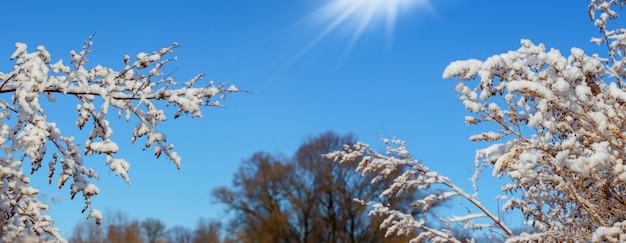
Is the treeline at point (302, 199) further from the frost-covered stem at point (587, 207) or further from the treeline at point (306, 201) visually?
the frost-covered stem at point (587, 207)

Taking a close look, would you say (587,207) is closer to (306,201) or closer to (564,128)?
(564,128)

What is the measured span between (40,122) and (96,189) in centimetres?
58

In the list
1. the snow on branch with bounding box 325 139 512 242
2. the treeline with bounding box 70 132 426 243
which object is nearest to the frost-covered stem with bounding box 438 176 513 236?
the snow on branch with bounding box 325 139 512 242

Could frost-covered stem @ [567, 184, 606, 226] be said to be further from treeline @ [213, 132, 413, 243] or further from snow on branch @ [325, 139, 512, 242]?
treeline @ [213, 132, 413, 243]

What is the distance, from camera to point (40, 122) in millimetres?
3949

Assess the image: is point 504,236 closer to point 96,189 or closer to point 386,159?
point 386,159

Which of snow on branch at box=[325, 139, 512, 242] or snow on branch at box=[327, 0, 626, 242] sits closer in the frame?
snow on branch at box=[327, 0, 626, 242]

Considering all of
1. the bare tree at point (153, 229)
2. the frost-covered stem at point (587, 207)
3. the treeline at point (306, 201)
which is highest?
the bare tree at point (153, 229)

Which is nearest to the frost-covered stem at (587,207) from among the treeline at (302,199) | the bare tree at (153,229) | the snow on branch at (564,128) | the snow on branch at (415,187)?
the snow on branch at (564,128)

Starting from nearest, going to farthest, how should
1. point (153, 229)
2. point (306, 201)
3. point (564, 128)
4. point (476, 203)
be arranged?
1. point (564, 128)
2. point (476, 203)
3. point (306, 201)
4. point (153, 229)

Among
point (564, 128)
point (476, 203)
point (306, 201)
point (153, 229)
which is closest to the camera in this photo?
point (564, 128)

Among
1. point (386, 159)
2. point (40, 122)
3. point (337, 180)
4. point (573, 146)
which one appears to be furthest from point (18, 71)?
point (337, 180)

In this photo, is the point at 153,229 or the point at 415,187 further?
the point at 153,229

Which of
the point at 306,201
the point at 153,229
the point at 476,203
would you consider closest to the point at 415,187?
the point at 476,203
